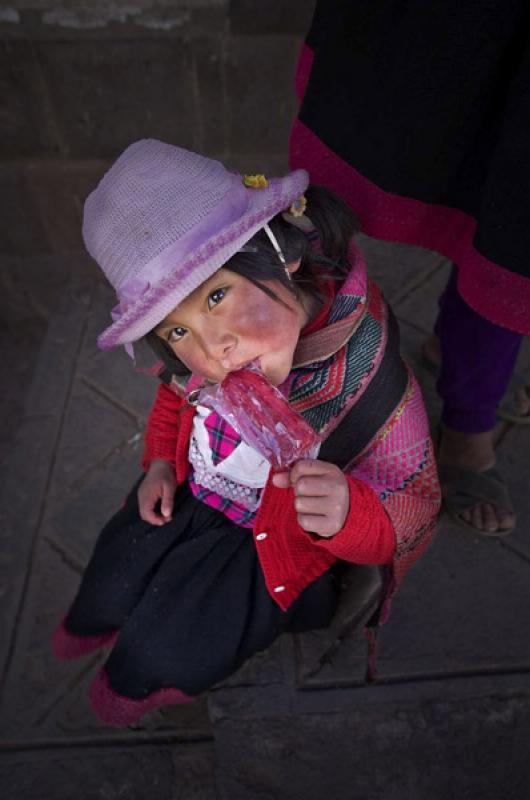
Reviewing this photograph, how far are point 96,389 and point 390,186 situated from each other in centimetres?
201

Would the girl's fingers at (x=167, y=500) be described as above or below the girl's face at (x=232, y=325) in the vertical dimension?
below

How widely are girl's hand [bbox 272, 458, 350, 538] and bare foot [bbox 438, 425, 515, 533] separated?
3.82 ft

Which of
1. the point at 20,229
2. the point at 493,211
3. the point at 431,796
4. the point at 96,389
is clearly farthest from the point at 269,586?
the point at 20,229

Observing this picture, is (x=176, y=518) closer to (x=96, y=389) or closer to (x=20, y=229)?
(x=96, y=389)

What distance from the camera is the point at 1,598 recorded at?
2496 mm

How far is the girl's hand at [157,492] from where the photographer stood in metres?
1.89

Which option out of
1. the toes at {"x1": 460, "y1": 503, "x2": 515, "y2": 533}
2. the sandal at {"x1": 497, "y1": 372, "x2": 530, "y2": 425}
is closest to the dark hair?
the toes at {"x1": 460, "y1": 503, "x2": 515, "y2": 533}

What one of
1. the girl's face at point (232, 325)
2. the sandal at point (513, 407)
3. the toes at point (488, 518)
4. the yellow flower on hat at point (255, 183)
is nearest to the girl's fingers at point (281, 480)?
the girl's face at point (232, 325)

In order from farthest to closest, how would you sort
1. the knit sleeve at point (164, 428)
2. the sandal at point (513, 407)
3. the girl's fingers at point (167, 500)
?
the sandal at point (513, 407) → the knit sleeve at point (164, 428) → the girl's fingers at point (167, 500)

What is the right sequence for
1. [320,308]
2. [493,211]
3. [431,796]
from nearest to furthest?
1. [493,211]
2. [320,308]
3. [431,796]

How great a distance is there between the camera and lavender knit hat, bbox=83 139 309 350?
4.24 ft

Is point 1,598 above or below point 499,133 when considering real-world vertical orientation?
below

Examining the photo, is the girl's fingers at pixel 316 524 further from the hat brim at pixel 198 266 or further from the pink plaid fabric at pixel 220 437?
the hat brim at pixel 198 266

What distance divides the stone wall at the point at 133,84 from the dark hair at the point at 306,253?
164cm
